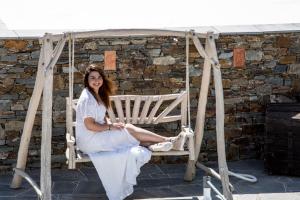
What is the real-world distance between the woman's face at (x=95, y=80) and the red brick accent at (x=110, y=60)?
703 mm

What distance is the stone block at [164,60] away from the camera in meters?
5.70

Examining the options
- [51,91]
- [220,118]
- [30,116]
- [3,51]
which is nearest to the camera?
[51,91]

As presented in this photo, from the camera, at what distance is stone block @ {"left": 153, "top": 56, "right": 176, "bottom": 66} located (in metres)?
5.70

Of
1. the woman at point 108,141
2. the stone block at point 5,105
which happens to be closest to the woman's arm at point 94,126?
the woman at point 108,141

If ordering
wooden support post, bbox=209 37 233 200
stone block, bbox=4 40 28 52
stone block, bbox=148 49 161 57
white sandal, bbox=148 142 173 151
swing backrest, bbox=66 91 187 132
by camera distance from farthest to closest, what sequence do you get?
stone block, bbox=148 49 161 57 → stone block, bbox=4 40 28 52 → swing backrest, bbox=66 91 187 132 → white sandal, bbox=148 142 173 151 → wooden support post, bbox=209 37 233 200

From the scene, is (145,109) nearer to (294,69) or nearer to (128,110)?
(128,110)

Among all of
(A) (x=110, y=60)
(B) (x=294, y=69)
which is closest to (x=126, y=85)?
(A) (x=110, y=60)

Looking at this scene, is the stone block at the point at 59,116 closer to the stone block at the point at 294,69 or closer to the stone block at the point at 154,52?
the stone block at the point at 154,52

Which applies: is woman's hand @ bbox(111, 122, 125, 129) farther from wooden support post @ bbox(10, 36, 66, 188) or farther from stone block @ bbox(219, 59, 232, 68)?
stone block @ bbox(219, 59, 232, 68)

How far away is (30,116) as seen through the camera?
490 centimetres

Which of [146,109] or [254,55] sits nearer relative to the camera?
[146,109]

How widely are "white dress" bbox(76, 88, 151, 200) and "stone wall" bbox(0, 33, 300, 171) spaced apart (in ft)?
2.64

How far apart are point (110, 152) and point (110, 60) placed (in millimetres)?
1136

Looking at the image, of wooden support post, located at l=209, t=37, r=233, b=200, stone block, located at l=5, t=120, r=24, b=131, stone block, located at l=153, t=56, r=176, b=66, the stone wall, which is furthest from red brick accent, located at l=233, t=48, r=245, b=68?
stone block, located at l=5, t=120, r=24, b=131
